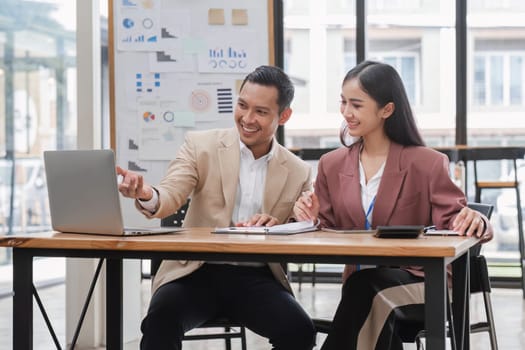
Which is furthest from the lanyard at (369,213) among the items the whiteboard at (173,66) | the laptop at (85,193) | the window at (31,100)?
the window at (31,100)

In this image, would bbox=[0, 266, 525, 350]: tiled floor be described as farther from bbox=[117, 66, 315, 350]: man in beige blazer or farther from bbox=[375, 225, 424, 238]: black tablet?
bbox=[375, 225, 424, 238]: black tablet

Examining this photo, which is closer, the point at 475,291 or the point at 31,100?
the point at 475,291

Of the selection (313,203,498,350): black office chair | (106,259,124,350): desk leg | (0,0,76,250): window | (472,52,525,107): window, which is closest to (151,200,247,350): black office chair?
(106,259,124,350): desk leg

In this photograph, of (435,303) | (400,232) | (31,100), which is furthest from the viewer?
(31,100)

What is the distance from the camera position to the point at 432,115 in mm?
6418

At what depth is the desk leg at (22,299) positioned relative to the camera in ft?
7.06

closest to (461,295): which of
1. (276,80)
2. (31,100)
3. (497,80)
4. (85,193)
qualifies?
(276,80)

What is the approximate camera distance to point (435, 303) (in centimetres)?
180

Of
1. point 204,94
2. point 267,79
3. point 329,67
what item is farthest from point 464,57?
point 267,79

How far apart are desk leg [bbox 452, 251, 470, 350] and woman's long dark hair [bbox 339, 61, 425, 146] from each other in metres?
0.49

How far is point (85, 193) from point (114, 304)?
21.7 inches

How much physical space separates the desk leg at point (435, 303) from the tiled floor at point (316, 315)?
2246 mm

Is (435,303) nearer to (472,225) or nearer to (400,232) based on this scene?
(400,232)

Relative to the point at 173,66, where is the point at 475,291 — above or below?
below
